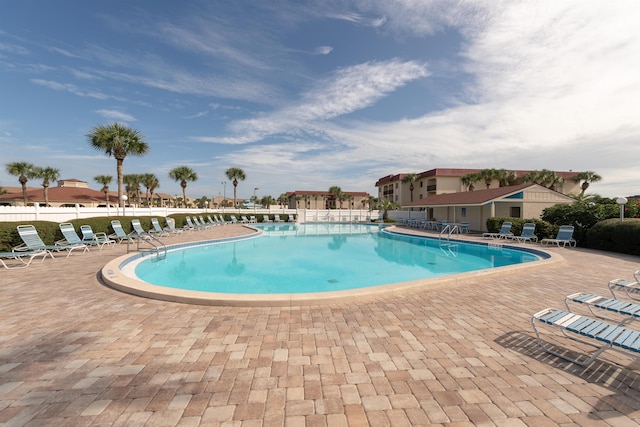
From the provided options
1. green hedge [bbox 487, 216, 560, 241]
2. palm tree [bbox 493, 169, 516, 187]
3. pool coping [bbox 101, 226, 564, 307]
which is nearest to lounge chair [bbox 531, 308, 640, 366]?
pool coping [bbox 101, 226, 564, 307]

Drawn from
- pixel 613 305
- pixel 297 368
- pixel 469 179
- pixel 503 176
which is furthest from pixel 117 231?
pixel 503 176

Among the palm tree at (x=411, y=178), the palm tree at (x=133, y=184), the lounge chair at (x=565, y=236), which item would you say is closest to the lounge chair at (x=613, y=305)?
the lounge chair at (x=565, y=236)

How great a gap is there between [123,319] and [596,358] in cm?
630

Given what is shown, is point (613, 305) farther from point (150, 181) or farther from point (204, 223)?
point (150, 181)

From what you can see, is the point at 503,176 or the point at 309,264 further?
the point at 503,176

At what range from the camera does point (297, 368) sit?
2.97 meters

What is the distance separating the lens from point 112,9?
10.1 m

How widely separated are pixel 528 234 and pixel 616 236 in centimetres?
354

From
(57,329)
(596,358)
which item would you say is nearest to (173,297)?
(57,329)

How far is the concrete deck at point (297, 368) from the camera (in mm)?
2307

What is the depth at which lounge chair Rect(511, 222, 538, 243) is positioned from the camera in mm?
14961

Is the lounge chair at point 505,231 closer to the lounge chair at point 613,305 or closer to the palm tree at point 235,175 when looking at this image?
the lounge chair at point 613,305

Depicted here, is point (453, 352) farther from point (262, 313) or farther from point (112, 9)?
point (112, 9)

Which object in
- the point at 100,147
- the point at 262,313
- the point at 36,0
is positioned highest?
the point at 36,0
